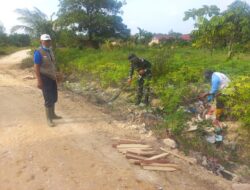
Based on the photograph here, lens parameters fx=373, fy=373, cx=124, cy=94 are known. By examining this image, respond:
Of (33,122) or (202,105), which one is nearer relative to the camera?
(33,122)

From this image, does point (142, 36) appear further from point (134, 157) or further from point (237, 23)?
point (134, 157)

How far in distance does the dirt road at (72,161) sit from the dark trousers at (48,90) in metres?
0.48

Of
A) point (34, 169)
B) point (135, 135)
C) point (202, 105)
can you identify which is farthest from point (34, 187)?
point (202, 105)

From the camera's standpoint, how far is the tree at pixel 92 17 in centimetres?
2298

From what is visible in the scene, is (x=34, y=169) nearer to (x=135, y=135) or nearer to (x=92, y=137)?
(x=92, y=137)

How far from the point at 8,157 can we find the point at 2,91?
596 centimetres

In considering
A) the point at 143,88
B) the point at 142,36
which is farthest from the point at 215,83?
the point at 142,36

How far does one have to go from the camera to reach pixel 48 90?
24.1 ft

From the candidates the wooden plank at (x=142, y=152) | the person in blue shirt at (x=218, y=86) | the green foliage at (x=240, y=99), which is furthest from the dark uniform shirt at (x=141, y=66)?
the wooden plank at (x=142, y=152)

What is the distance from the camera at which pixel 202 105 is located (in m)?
9.23

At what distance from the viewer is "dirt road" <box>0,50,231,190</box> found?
497 cm

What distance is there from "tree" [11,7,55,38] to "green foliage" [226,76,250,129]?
13.2 meters

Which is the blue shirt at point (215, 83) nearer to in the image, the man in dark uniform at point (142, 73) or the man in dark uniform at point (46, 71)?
the man in dark uniform at point (142, 73)

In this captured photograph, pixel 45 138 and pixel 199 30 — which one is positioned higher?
pixel 199 30
